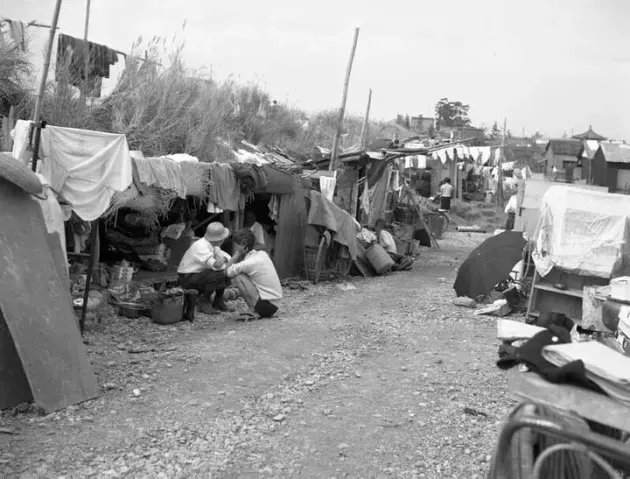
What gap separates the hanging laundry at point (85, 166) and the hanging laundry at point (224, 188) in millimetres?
3112

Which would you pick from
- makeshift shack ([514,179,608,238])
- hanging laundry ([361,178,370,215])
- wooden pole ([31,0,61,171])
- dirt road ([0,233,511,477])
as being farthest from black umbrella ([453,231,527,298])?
wooden pole ([31,0,61,171])

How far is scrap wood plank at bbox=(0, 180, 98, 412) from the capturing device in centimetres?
519

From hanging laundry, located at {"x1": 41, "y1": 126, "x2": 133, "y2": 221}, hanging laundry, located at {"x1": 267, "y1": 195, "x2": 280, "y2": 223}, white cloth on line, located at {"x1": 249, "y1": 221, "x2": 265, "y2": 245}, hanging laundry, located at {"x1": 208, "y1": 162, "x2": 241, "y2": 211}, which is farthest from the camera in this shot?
hanging laundry, located at {"x1": 267, "y1": 195, "x2": 280, "y2": 223}

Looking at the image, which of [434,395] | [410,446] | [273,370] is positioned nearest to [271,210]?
[273,370]

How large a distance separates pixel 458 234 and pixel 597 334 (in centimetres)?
1867

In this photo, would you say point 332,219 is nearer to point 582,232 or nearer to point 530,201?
point 582,232

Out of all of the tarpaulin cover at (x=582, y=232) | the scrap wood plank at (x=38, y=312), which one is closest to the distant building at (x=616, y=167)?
the tarpaulin cover at (x=582, y=232)

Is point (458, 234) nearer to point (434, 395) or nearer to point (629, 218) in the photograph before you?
point (629, 218)

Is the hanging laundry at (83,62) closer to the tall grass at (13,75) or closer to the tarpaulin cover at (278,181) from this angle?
the tall grass at (13,75)

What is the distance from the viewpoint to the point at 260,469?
4555 millimetres

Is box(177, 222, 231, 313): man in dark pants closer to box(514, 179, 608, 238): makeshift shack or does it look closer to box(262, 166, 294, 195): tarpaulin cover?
box(262, 166, 294, 195): tarpaulin cover

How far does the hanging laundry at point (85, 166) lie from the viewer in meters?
7.51

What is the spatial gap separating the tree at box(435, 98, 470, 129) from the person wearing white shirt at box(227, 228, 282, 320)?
165 ft

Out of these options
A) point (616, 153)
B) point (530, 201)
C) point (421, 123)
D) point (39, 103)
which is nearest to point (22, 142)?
point (39, 103)
